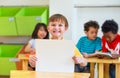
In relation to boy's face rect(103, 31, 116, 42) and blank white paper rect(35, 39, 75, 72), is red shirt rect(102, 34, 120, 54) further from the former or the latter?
blank white paper rect(35, 39, 75, 72)

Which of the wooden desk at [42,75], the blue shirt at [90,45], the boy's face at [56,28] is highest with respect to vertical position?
the boy's face at [56,28]

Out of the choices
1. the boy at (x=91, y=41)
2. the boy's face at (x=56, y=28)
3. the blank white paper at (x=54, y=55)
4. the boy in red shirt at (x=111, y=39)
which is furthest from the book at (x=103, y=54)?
the blank white paper at (x=54, y=55)

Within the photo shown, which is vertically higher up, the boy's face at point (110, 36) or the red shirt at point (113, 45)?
the boy's face at point (110, 36)

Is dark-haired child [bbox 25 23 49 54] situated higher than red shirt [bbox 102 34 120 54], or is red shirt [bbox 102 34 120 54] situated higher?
dark-haired child [bbox 25 23 49 54]

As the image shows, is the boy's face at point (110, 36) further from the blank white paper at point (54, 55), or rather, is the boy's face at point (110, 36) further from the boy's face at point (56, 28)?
the blank white paper at point (54, 55)

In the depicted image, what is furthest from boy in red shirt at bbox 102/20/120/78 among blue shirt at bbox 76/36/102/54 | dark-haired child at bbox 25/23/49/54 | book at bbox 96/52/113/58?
dark-haired child at bbox 25/23/49/54

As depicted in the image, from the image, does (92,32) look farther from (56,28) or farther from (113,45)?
(56,28)

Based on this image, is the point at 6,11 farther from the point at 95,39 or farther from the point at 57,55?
the point at 57,55

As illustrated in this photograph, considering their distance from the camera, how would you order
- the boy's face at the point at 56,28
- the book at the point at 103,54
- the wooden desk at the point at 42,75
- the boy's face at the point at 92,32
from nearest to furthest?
the wooden desk at the point at 42,75
the boy's face at the point at 56,28
the book at the point at 103,54
the boy's face at the point at 92,32

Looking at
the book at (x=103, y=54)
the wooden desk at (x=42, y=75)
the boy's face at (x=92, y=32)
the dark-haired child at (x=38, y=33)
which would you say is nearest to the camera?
the wooden desk at (x=42, y=75)

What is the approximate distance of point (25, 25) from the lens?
3562 mm

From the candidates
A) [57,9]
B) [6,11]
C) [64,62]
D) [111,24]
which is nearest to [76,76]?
[64,62]

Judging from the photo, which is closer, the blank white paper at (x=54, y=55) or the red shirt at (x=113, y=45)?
the blank white paper at (x=54, y=55)

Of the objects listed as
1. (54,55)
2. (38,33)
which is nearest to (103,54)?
(54,55)
